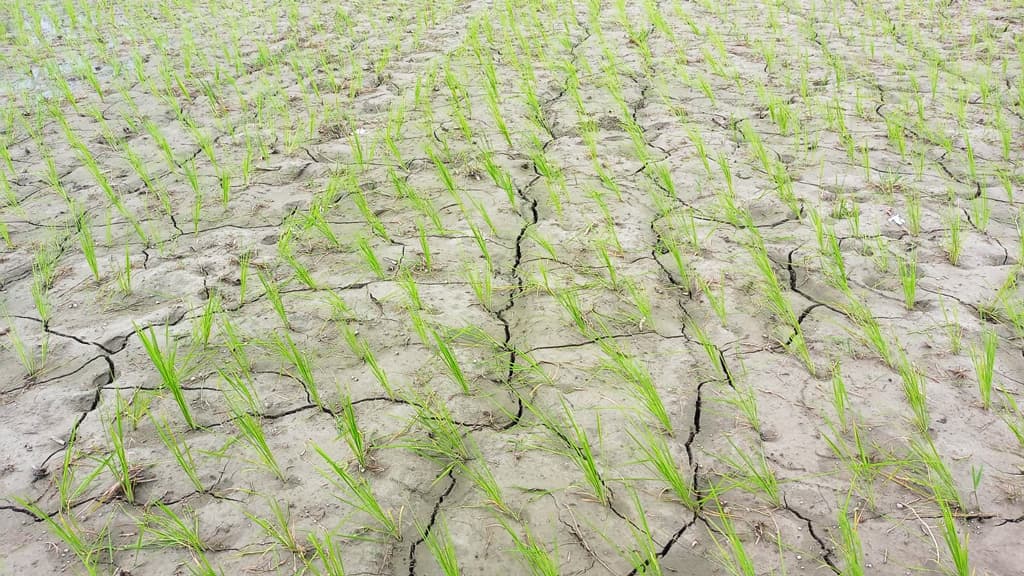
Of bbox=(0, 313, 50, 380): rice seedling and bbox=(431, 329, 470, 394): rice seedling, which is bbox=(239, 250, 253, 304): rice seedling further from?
bbox=(431, 329, 470, 394): rice seedling

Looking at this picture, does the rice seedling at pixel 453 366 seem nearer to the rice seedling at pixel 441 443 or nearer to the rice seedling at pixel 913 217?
the rice seedling at pixel 441 443

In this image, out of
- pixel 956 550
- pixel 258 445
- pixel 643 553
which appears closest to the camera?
pixel 956 550

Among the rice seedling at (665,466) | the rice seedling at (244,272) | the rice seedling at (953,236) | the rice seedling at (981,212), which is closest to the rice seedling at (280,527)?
the rice seedling at (665,466)

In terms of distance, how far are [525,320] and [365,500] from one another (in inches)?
30.2

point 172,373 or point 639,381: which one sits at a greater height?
point 172,373

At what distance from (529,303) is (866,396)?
896 millimetres

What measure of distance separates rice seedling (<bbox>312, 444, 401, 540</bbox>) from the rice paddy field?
0.01 meters

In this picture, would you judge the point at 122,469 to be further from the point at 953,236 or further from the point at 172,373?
the point at 953,236

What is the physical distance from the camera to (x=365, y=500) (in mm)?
1396

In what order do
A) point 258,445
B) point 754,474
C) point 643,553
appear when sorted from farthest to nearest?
point 258,445
point 754,474
point 643,553

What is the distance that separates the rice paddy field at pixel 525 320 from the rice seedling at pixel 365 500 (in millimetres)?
10

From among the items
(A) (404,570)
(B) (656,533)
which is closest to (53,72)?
(A) (404,570)

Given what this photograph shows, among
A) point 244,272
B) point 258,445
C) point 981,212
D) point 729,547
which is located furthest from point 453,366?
point 981,212

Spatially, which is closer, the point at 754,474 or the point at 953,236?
the point at 754,474
